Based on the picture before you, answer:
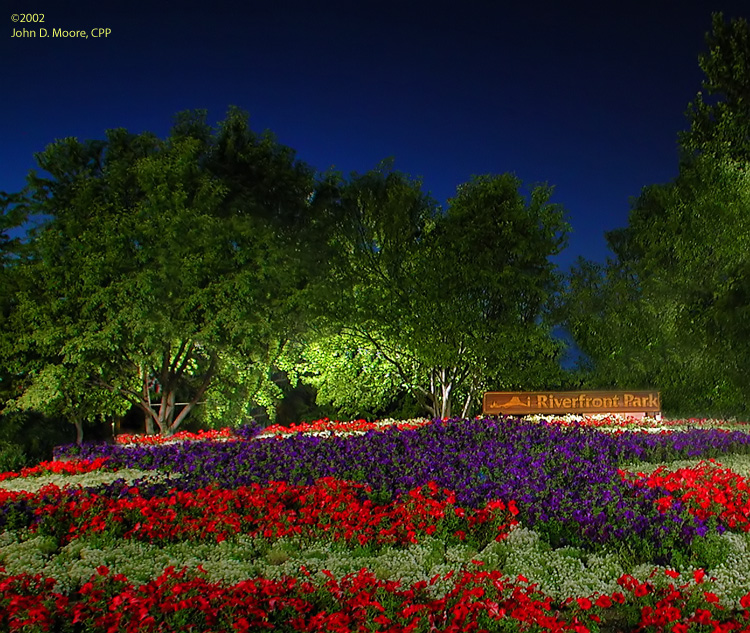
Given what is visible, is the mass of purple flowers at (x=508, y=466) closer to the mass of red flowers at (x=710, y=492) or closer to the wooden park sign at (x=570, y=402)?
the mass of red flowers at (x=710, y=492)

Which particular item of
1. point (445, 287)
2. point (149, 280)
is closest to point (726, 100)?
point (445, 287)

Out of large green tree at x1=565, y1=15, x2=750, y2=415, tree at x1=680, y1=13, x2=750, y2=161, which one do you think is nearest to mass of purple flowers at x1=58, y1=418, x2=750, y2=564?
large green tree at x1=565, y1=15, x2=750, y2=415

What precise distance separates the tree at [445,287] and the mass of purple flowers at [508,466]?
631 cm

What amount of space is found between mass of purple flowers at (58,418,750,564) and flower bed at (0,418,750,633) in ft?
0.12

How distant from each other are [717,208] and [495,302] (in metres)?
7.38

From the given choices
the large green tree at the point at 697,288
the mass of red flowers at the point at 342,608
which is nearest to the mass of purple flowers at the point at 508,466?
the mass of red flowers at the point at 342,608

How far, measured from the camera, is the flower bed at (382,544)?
4.74 metres

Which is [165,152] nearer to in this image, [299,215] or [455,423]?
[299,215]

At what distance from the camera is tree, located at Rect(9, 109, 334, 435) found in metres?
19.0

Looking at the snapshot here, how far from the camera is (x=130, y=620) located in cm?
463

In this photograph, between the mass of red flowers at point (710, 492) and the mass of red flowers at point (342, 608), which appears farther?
the mass of red flowers at point (710, 492)

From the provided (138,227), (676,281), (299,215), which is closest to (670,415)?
(676,281)

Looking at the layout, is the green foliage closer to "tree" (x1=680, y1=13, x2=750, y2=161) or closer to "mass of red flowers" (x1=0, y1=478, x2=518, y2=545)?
"mass of red flowers" (x1=0, y1=478, x2=518, y2=545)

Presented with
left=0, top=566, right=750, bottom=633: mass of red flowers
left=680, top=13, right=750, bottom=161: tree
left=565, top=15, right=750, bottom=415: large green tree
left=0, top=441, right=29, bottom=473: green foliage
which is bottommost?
left=0, top=566, right=750, bottom=633: mass of red flowers
